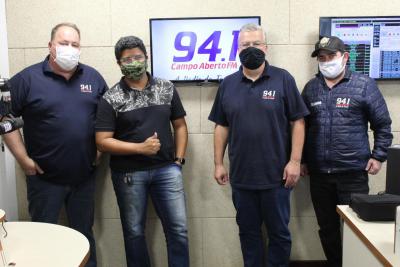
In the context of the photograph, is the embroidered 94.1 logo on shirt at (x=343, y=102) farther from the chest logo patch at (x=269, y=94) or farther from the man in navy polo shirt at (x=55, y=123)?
the man in navy polo shirt at (x=55, y=123)

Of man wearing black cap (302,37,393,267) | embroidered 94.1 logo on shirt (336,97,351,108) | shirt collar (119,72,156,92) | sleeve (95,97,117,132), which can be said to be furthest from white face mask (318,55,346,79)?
sleeve (95,97,117,132)

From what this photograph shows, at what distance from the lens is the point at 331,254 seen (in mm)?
2549

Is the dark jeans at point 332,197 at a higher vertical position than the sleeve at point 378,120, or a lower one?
lower

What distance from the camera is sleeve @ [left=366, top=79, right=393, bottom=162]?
2.31 m

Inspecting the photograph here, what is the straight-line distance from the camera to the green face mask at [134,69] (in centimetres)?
224

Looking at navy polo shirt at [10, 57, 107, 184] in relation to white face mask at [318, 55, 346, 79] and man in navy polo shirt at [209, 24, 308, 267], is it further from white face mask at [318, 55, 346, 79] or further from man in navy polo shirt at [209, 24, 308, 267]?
white face mask at [318, 55, 346, 79]

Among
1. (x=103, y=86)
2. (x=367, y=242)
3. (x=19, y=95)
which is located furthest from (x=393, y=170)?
(x=19, y=95)

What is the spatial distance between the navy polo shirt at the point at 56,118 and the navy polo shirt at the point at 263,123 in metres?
0.86

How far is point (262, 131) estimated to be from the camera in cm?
225

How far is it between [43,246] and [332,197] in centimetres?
174

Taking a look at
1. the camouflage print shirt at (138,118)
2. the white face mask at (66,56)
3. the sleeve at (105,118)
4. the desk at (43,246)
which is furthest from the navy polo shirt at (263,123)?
the desk at (43,246)

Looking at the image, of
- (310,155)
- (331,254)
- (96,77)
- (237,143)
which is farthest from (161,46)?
(331,254)

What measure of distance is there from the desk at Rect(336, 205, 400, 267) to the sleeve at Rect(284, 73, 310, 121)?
0.64m

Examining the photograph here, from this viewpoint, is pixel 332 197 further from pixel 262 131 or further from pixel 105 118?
pixel 105 118
